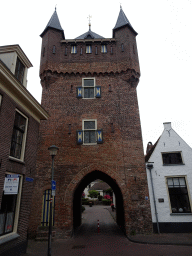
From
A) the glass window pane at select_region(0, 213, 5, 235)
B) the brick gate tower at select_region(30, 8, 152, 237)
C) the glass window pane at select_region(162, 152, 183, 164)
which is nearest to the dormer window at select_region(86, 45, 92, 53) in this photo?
the brick gate tower at select_region(30, 8, 152, 237)

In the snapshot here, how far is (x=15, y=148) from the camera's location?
25.7ft

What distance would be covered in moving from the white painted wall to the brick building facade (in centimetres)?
783

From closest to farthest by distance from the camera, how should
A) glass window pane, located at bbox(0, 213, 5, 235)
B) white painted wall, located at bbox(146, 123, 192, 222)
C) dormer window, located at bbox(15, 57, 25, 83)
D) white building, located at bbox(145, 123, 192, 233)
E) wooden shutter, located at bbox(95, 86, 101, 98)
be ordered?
glass window pane, located at bbox(0, 213, 5, 235) < dormer window, located at bbox(15, 57, 25, 83) < white building, located at bbox(145, 123, 192, 233) < white painted wall, located at bbox(146, 123, 192, 222) < wooden shutter, located at bbox(95, 86, 101, 98)

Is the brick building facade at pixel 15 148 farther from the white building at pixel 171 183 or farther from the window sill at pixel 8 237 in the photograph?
the white building at pixel 171 183

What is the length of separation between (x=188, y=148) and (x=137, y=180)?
4.26 m

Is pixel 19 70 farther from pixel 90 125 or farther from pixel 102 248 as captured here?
pixel 102 248

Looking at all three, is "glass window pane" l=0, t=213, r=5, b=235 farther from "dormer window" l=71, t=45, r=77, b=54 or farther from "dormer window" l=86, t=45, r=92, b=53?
"dormer window" l=86, t=45, r=92, b=53

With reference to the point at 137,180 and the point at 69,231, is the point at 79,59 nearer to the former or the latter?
the point at 137,180

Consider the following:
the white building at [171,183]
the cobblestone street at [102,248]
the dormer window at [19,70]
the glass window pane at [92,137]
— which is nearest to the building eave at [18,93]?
the dormer window at [19,70]

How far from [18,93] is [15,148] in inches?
96.4

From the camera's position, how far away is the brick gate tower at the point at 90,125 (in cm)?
1124

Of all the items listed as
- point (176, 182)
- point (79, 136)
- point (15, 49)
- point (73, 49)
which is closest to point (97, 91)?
point (79, 136)

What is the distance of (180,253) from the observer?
24.7ft

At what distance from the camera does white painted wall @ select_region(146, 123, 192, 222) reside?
11.1 metres
